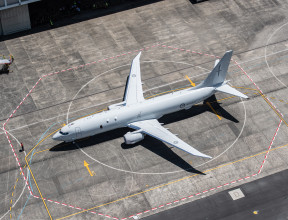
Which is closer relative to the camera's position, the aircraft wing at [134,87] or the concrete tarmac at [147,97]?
the concrete tarmac at [147,97]

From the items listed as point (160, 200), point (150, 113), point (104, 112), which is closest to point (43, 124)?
point (104, 112)

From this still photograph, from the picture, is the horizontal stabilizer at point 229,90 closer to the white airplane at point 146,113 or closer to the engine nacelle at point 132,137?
the white airplane at point 146,113

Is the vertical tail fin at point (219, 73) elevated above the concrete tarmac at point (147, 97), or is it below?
above

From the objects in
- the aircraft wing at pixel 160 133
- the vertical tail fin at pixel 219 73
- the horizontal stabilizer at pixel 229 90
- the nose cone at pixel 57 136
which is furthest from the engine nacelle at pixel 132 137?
the horizontal stabilizer at pixel 229 90

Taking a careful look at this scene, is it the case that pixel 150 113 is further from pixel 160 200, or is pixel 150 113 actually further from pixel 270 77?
pixel 270 77

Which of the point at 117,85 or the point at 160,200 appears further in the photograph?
the point at 117,85

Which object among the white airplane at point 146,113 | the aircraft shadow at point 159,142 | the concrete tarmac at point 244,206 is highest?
the white airplane at point 146,113

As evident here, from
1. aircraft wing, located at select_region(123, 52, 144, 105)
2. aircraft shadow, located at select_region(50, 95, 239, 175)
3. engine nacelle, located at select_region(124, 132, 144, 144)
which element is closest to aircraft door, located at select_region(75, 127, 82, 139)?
aircraft shadow, located at select_region(50, 95, 239, 175)
